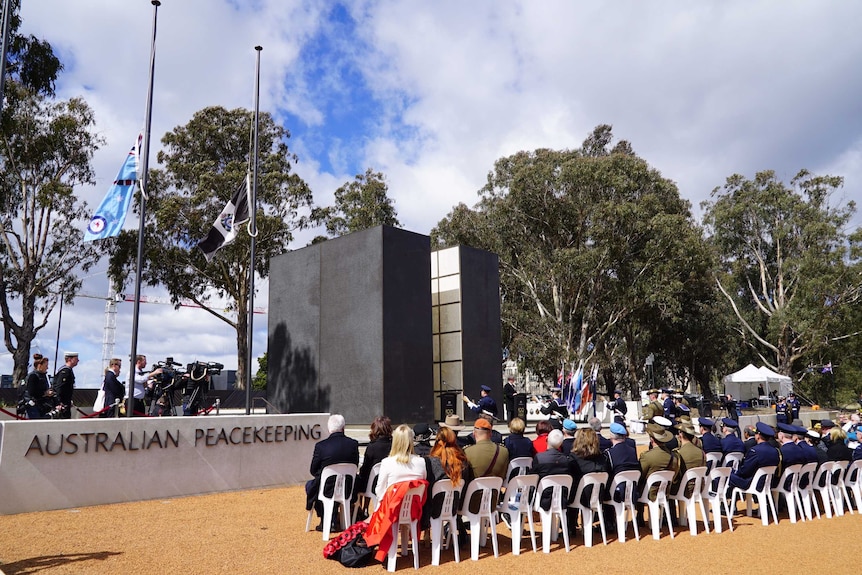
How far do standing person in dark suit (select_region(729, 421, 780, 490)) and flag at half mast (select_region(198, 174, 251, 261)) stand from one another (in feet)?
29.1

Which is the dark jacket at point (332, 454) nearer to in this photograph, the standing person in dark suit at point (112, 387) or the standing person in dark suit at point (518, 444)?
the standing person in dark suit at point (518, 444)

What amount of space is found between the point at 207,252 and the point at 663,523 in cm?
877

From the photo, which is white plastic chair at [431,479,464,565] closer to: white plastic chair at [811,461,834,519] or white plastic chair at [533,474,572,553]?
white plastic chair at [533,474,572,553]

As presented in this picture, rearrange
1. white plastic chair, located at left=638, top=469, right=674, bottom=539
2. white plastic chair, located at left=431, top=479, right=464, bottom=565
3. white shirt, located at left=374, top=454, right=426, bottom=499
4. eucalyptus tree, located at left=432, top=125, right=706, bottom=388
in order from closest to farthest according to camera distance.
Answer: white shirt, located at left=374, top=454, right=426, bottom=499, white plastic chair, located at left=431, top=479, right=464, bottom=565, white plastic chair, located at left=638, top=469, right=674, bottom=539, eucalyptus tree, located at left=432, top=125, right=706, bottom=388

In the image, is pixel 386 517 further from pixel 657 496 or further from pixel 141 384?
pixel 141 384

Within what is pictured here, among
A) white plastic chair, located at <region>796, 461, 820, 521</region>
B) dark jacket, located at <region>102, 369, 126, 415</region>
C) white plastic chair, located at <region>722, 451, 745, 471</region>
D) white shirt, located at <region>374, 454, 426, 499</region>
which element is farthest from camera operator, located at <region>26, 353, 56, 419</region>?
white plastic chair, located at <region>796, 461, 820, 521</region>

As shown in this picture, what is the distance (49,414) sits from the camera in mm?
10547

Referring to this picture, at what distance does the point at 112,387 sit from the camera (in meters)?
10.9

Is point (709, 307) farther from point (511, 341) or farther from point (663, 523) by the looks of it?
point (663, 523)

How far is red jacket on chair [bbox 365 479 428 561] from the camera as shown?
17.1ft

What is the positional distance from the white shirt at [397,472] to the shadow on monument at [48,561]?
8.15ft

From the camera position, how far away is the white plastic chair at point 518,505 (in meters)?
5.93

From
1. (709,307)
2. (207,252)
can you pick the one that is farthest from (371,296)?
(709,307)

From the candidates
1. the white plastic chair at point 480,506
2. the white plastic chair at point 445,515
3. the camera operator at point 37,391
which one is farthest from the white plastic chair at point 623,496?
the camera operator at point 37,391
